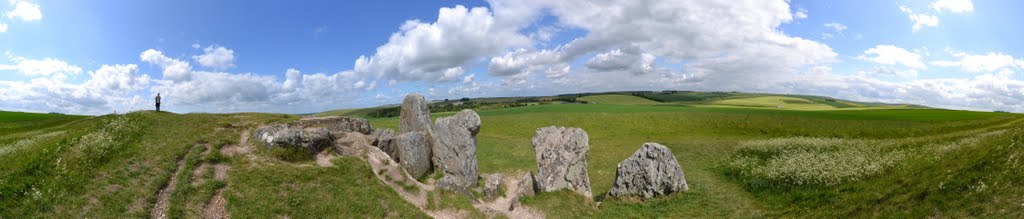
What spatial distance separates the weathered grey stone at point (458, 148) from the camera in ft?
82.5

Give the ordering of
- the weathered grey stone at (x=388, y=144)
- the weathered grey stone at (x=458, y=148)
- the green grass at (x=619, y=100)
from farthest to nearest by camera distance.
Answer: the green grass at (x=619, y=100) < the weathered grey stone at (x=388, y=144) < the weathered grey stone at (x=458, y=148)

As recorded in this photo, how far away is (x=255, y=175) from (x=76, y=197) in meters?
5.66

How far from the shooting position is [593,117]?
63406mm

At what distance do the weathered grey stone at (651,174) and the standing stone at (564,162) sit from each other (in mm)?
2191

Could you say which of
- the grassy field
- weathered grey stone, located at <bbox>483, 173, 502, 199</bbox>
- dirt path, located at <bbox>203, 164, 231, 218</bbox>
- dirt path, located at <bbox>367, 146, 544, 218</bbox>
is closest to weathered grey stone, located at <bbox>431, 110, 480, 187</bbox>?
weathered grey stone, located at <bbox>483, 173, 502, 199</bbox>

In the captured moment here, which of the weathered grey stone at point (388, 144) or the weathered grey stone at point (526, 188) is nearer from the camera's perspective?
the weathered grey stone at point (526, 188)

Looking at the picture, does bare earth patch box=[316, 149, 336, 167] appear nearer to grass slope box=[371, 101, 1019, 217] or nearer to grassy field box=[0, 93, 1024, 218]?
grassy field box=[0, 93, 1024, 218]

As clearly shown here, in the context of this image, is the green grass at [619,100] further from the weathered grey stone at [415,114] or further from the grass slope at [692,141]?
the weathered grey stone at [415,114]

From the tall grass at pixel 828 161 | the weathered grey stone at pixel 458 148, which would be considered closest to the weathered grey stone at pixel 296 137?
the weathered grey stone at pixel 458 148

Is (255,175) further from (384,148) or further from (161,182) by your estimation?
(384,148)

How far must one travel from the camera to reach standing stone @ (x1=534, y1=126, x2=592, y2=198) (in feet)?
77.6

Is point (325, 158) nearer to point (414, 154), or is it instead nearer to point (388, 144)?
point (414, 154)

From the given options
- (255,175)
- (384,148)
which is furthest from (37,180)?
(384,148)

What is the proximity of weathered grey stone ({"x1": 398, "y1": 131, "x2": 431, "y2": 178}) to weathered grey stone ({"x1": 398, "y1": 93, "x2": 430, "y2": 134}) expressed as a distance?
7.85 feet
